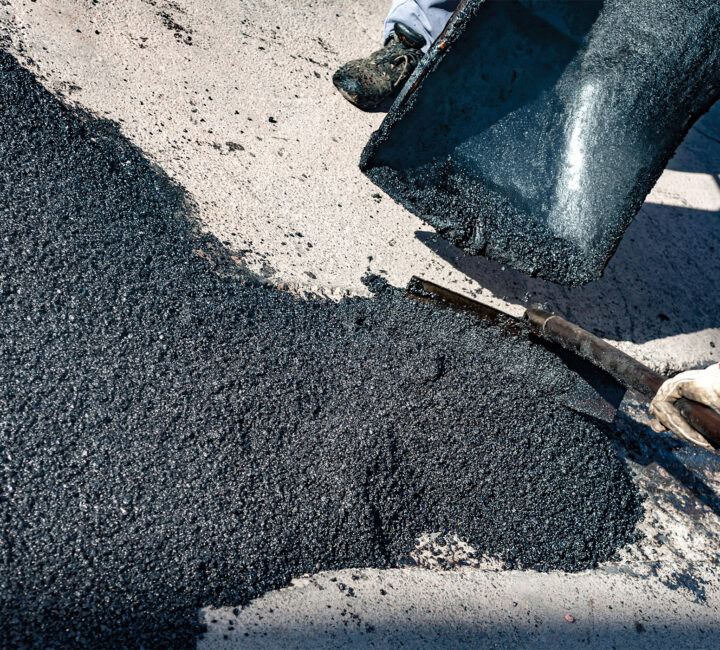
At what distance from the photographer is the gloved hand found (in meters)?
1.47

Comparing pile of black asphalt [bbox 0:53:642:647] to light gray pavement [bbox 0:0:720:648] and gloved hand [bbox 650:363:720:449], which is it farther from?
gloved hand [bbox 650:363:720:449]

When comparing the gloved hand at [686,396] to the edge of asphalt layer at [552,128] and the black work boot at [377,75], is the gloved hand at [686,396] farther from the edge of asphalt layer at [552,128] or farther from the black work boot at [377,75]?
the black work boot at [377,75]

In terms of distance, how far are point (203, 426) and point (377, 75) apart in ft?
6.36

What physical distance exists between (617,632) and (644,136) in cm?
170

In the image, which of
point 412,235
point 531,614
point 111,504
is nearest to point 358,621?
point 531,614

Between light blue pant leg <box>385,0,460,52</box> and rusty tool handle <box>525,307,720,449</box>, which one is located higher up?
light blue pant leg <box>385,0,460,52</box>

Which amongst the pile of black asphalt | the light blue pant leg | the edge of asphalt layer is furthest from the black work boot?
the pile of black asphalt

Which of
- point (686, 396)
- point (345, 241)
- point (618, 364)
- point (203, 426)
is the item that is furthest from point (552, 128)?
point (203, 426)

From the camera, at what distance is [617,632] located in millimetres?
1785

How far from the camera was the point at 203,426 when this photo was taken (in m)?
1.64

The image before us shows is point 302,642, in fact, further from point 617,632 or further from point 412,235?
point 412,235

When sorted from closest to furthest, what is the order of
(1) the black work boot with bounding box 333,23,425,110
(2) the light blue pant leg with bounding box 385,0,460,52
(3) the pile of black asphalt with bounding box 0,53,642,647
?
(3) the pile of black asphalt with bounding box 0,53,642,647
(1) the black work boot with bounding box 333,23,425,110
(2) the light blue pant leg with bounding box 385,0,460,52

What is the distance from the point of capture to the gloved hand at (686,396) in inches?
57.8

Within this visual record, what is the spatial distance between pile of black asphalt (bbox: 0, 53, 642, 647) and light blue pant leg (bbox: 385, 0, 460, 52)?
1.53m
